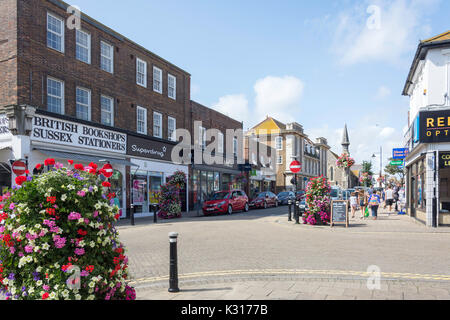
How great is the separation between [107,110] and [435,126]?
16.7 m

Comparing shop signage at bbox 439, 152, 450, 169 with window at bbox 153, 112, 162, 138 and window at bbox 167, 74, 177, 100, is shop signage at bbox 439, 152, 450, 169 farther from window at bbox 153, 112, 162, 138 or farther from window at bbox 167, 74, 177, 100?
window at bbox 167, 74, 177, 100

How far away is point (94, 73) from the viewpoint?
1941cm

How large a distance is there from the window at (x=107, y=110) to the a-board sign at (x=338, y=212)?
13.1m

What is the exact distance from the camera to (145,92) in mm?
23500

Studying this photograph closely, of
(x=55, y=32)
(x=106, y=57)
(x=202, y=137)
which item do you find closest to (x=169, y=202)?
(x=106, y=57)

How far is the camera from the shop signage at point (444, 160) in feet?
48.1

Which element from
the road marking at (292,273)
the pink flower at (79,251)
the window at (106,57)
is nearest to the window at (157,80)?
the window at (106,57)

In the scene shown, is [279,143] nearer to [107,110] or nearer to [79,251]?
[107,110]

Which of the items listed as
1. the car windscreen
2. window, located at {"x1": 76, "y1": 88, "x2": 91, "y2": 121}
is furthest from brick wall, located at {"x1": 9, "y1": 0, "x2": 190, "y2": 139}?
the car windscreen

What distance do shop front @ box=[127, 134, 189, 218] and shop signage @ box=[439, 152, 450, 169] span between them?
50.2 ft

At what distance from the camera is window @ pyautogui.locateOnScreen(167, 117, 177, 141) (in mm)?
25919
